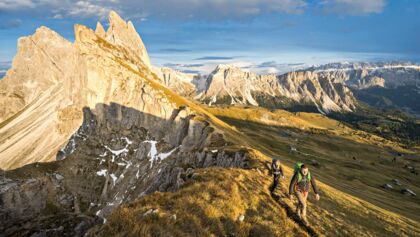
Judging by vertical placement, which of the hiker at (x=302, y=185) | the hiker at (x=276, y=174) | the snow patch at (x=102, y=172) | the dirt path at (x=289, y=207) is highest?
the hiker at (x=302, y=185)

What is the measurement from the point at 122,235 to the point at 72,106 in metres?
196

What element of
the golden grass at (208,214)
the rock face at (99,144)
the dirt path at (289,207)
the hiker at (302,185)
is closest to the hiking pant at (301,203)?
the hiker at (302,185)

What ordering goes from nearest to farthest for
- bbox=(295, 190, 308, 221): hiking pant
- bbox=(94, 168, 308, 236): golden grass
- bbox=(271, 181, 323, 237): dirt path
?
bbox=(94, 168, 308, 236): golden grass → bbox=(271, 181, 323, 237): dirt path → bbox=(295, 190, 308, 221): hiking pant

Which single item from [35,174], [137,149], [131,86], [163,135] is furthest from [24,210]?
[131,86]

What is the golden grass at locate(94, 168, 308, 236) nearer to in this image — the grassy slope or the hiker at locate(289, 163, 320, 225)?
the grassy slope

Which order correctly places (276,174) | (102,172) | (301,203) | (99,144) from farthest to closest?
(99,144) → (102,172) → (276,174) → (301,203)

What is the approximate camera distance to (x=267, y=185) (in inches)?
1135

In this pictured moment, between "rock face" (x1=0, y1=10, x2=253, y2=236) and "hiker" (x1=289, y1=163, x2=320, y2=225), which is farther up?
"hiker" (x1=289, y1=163, x2=320, y2=225)

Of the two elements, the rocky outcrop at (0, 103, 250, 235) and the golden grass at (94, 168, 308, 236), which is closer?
the golden grass at (94, 168, 308, 236)

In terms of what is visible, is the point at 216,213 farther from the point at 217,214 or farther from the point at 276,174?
the point at 276,174

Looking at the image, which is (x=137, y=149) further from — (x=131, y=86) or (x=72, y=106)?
(x=72, y=106)

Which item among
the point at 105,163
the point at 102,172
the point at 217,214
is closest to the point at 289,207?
the point at 217,214

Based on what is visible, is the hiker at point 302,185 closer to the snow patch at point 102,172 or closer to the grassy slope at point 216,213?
the grassy slope at point 216,213

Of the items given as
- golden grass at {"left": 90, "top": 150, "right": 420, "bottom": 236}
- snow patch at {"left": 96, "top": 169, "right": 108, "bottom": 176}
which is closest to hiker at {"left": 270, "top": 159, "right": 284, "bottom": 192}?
golden grass at {"left": 90, "top": 150, "right": 420, "bottom": 236}
